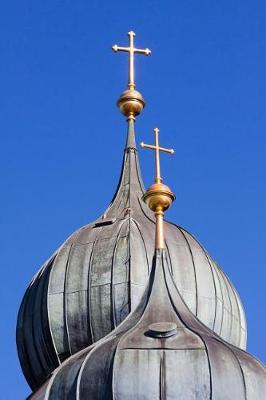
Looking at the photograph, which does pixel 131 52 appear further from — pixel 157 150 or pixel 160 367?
pixel 160 367

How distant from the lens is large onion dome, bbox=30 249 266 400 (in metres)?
20.1

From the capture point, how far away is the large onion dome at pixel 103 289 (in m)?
23.3

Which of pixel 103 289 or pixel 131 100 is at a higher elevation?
pixel 131 100

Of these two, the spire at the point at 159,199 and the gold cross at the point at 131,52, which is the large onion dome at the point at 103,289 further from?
the gold cross at the point at 131,52

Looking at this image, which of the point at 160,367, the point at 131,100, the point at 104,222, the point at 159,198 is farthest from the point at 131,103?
the point at 160,367

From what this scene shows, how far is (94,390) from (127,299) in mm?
2922

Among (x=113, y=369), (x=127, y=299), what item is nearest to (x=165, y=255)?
(x=127, y=299)

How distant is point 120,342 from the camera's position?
20.8 metres

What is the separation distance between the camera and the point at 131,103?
26.2 m

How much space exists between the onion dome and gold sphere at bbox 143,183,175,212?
104 cm

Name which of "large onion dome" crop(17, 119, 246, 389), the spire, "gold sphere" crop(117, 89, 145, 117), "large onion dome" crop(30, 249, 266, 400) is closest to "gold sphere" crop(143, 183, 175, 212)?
the spire

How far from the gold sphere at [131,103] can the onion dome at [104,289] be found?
6.66ft

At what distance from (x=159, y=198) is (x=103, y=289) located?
154 cm

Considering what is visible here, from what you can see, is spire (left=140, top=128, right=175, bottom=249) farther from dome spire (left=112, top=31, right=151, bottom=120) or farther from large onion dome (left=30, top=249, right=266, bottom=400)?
dome spire (left=112, top=31, right=151, bottom=120)
